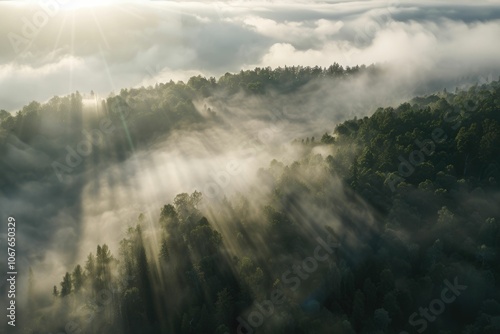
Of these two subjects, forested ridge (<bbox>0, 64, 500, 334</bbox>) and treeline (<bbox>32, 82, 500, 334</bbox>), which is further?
forested ridge (<bbox>0, 64, 500, 334</bbox>)

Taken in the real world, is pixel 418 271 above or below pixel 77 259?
above

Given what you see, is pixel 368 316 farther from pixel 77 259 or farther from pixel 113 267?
pixel 77 259

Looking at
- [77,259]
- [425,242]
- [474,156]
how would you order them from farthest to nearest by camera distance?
[77,259], [474,156], [425,242]

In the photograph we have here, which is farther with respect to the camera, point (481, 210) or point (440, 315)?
point (481, 210)

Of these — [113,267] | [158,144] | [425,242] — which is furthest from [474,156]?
[158,144]

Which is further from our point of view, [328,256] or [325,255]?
[325,255]

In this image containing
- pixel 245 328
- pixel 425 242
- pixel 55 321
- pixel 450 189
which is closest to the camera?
pixel 245 328

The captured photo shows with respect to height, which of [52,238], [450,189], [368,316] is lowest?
[52,238]

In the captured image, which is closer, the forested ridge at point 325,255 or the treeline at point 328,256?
the treeline at point 328,256
